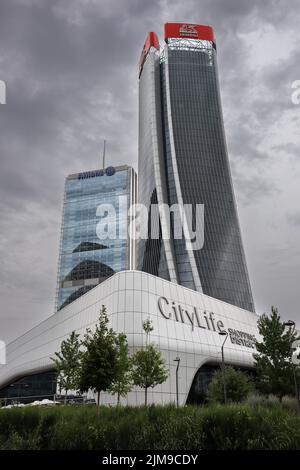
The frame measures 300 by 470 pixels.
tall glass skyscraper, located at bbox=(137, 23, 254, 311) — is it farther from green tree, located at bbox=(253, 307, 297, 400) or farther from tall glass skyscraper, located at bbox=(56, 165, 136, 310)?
green tree, located at bbox=(253, 307, 297, 400)

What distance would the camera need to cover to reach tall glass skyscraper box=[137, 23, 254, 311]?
128750 millimetres

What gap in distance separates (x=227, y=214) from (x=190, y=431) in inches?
5080

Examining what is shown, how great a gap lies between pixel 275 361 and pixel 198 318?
46.0 feet

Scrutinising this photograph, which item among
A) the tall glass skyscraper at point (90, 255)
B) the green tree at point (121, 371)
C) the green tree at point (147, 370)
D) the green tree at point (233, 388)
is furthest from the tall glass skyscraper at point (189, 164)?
the green tree at point (121, 371)

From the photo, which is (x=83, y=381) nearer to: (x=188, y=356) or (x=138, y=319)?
(x=138, y=319)

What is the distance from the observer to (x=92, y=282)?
186 m

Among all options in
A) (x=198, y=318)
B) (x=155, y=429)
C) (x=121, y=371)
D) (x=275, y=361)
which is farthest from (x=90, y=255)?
(x=155, y=429)

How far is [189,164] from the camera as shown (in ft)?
457

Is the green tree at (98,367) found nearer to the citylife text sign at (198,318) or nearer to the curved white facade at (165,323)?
the curved white facade at (165,323)

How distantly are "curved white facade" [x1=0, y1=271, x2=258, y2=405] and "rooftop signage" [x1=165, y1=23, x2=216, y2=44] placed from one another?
139 meters

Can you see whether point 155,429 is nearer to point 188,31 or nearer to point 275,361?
point 275,361

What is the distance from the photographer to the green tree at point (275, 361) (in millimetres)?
38875

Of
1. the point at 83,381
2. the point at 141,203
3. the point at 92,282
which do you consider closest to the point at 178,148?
the point at 141,203

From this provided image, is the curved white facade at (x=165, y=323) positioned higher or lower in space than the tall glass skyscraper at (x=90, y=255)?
lower
